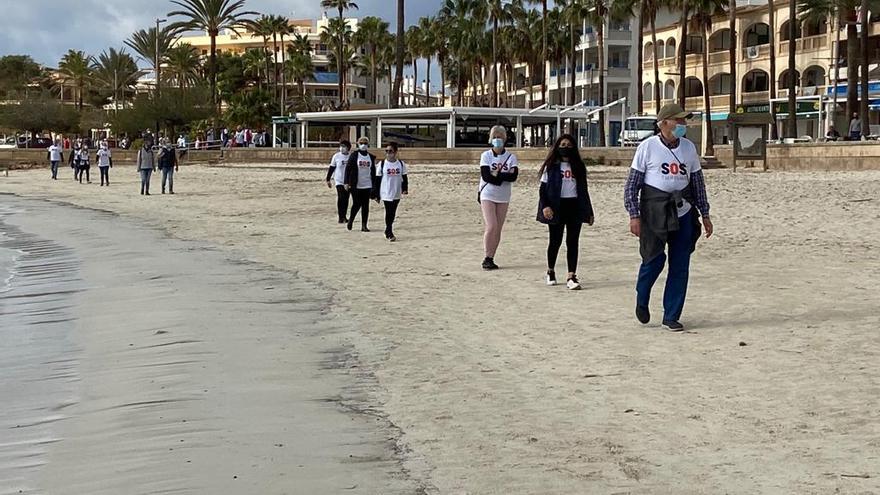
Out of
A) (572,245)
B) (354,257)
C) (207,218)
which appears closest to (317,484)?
(572,245)

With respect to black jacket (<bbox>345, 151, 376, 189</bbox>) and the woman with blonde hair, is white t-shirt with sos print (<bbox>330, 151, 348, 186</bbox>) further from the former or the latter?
the woman with blonde hair

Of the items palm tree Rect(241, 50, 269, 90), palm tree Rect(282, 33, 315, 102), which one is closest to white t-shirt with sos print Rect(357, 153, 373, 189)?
palm tree Rect(241, 50, 269, 90)

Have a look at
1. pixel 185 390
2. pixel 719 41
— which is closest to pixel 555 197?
pixel 185 390

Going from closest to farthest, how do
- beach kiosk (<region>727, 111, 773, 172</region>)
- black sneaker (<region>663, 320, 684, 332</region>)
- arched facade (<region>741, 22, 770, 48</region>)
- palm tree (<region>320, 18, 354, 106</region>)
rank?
black sneaker (<region>663, 320, 684, 332</region>) → beach kiosk (<region>727, 111, 773, 172</region>) → arched facade (<region>741, 22, 770, 48</region>) → palm tree (<region>320, 18, 354, 106</region>)

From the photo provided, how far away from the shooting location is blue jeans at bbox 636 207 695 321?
834 cm

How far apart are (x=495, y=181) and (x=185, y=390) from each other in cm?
581

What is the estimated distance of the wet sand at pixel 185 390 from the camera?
5.26 m

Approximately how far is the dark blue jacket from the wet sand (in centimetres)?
236

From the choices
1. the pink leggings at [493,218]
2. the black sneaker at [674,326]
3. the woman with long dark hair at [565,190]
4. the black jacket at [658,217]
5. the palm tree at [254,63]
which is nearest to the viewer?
the black jacket at [658,217]

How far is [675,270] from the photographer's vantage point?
333 inches

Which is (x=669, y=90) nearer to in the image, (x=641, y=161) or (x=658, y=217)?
(x=641, y=161)

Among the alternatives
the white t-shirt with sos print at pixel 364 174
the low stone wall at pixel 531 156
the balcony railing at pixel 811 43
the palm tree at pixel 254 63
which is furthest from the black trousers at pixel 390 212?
the palm tree at pixel 254 63

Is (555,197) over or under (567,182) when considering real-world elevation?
under

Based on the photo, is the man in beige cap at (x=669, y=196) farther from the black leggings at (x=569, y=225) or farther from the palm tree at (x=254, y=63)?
the palm tree at (x=254, y=63)
